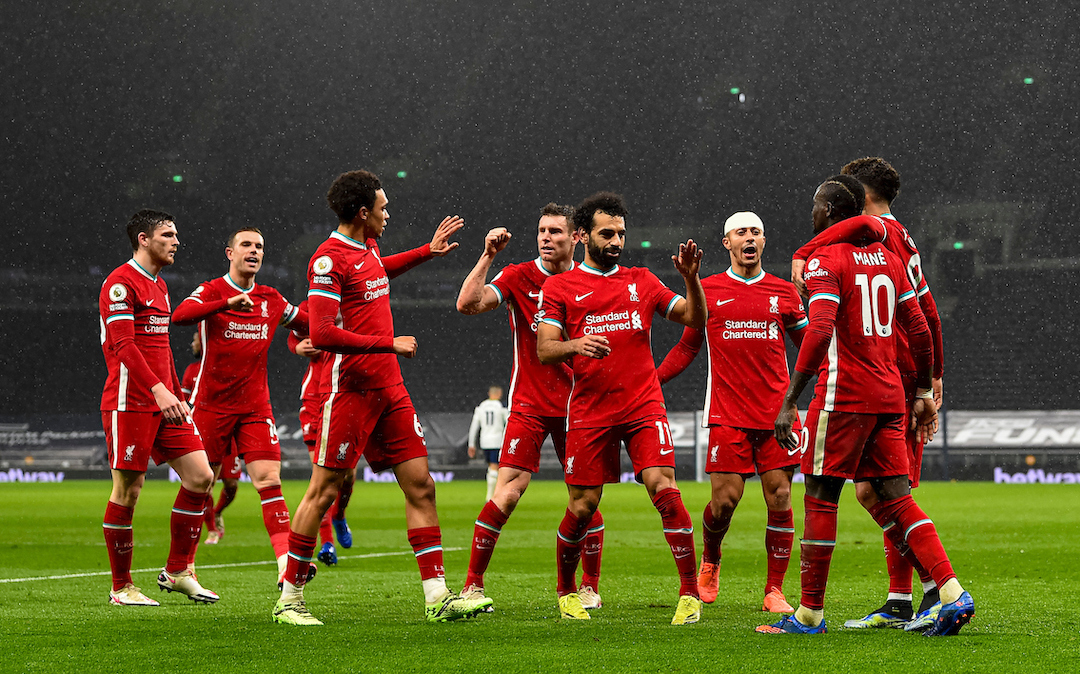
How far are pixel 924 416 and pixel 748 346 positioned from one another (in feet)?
4.29

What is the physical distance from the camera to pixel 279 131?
110ft

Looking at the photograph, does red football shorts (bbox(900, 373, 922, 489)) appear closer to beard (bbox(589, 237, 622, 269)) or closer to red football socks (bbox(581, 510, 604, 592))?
beard (bbox(589, 237, 622, 269))

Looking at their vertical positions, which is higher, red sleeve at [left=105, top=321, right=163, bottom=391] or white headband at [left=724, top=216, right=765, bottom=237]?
white headband at [left=724, top=216, right=765, bottom=237]

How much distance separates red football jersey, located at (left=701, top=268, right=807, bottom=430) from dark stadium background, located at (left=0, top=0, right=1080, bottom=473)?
23.6 metres

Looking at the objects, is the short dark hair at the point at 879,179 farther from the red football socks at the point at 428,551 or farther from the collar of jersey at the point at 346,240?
the red football socks at the point at 428,551

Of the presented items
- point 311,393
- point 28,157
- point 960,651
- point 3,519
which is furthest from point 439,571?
point 28,157

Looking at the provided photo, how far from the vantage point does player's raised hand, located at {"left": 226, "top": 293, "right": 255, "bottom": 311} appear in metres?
6.38

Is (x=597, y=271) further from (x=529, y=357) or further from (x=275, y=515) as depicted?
(x=275, y=515)

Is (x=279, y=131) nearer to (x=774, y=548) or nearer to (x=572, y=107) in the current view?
(x=572, y=107)

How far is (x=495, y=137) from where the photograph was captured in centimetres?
3353

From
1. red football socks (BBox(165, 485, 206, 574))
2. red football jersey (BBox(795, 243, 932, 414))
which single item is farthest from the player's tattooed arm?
red football socks (BBox(165, 485, 206, 574))

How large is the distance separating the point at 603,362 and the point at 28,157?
31974mm

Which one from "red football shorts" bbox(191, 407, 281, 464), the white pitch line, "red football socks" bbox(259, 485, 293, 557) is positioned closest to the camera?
"red football socks" bbox(259, 485, 293, 557)

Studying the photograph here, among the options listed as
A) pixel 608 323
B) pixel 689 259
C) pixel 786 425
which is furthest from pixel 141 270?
pixel 786 425
